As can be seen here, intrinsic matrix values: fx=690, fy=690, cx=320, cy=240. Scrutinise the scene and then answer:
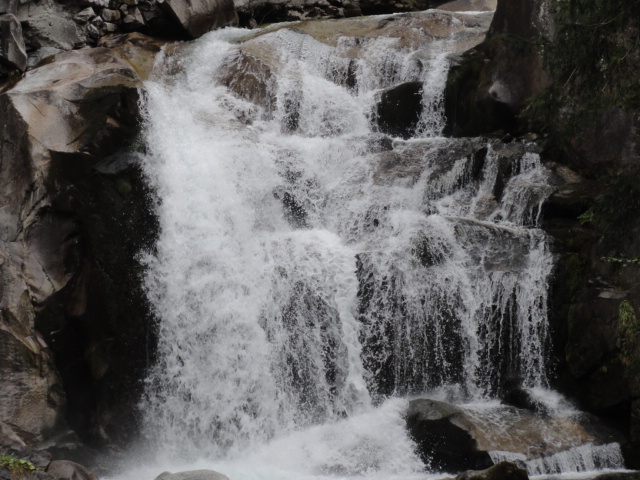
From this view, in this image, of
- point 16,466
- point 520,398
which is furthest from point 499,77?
point 16,466

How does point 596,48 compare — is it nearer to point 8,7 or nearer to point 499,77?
point 499,77

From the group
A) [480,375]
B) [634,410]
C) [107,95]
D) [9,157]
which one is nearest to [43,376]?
[9,157]

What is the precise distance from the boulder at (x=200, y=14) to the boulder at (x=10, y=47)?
468cm

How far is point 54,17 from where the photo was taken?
15.8 metres

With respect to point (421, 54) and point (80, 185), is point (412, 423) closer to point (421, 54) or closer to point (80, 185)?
point (80, 185)

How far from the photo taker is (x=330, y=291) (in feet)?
37.0

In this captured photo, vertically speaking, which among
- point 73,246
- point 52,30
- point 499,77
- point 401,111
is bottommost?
point 73,246

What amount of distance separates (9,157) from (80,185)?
130 centimetres

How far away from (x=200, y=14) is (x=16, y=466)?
13891 millimetres

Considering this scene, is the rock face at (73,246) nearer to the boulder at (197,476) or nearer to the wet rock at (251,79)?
the boulder at (197,476)

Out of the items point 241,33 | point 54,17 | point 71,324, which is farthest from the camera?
point 241,33

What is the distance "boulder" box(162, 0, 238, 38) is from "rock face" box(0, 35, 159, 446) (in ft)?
21.5

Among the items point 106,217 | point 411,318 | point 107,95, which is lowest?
point 411,318

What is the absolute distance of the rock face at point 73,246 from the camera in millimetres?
10945
